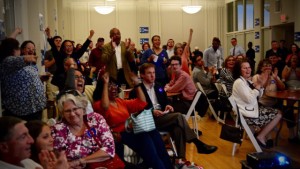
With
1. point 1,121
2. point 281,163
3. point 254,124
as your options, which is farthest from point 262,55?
point 1,121

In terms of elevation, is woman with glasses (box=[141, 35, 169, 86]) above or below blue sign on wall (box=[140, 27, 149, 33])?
below

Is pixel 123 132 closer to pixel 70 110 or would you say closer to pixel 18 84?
pixel 70 110

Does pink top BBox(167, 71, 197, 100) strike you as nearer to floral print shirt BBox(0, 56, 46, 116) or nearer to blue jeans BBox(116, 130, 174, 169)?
blue jeans BBox(116, 130, 174, 169)

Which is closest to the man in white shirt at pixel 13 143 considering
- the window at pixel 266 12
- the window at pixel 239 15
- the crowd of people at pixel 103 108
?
the crowd of people at pixel 103 108

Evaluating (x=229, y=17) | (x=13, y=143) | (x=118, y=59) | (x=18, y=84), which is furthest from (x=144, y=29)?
(x=13, y=143)

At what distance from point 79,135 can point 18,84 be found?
1.26 m

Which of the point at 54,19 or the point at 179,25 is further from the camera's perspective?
the point at 179,25

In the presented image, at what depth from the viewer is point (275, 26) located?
12.6 metres

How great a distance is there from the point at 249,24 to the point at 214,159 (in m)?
10.1

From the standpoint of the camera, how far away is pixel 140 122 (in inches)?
143

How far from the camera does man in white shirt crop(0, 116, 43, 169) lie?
81.6 inches

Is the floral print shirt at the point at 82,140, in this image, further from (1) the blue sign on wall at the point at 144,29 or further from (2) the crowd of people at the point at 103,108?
(1) the blue sign on wall at the point at 144,29

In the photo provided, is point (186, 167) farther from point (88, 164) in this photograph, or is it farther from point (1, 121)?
point (1, 121)

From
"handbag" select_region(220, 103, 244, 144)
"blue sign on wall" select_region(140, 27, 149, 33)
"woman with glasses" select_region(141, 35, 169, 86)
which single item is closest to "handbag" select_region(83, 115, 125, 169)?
"handbag" select_region(220, 103, 244, 144)
